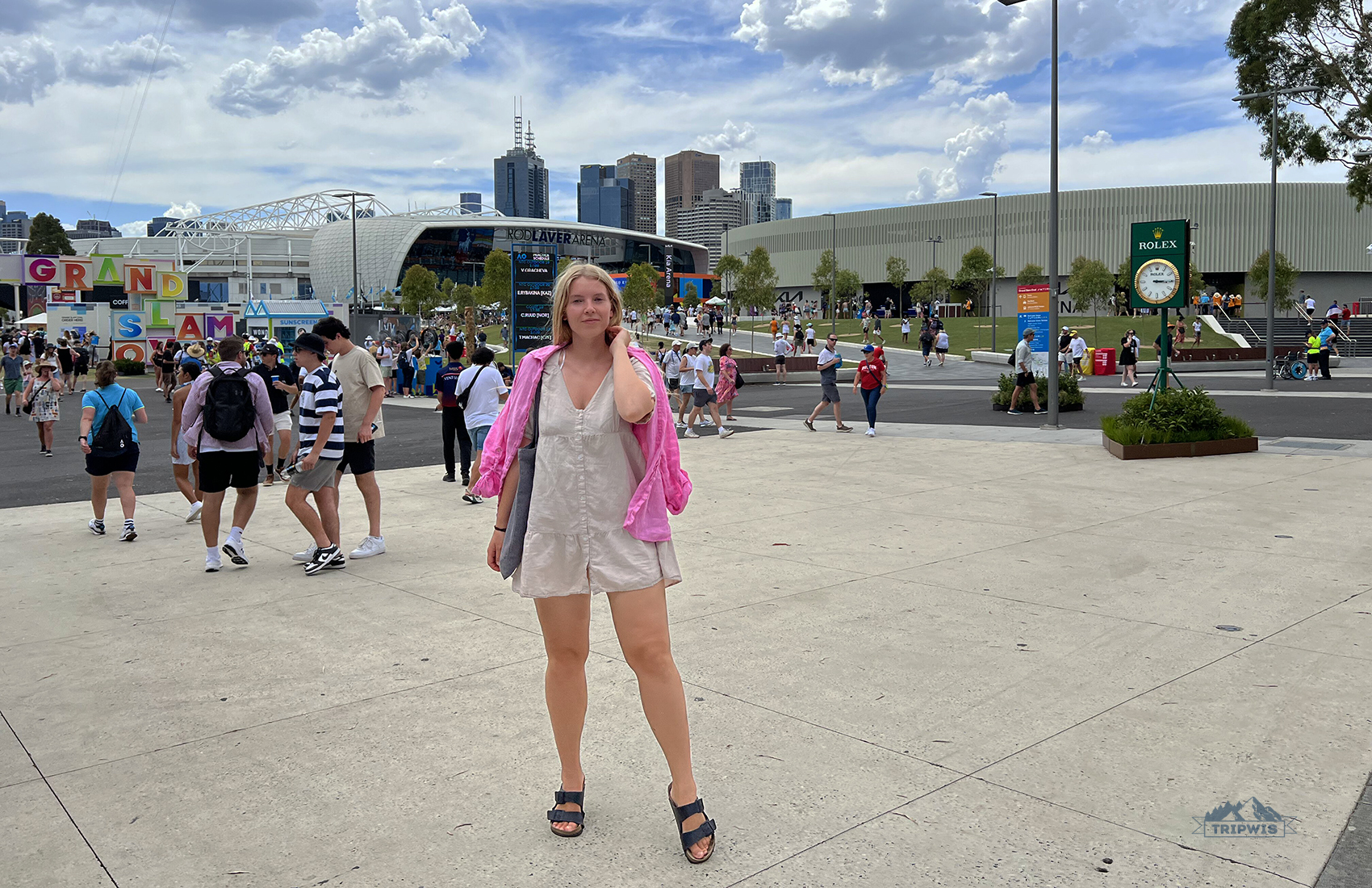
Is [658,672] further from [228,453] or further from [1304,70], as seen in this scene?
[1304,70]

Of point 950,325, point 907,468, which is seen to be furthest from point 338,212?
point 907,468

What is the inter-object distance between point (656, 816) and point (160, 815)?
1651 mm

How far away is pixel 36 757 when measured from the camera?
3.85 meters

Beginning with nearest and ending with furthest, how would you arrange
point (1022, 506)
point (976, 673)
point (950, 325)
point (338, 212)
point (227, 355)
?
point (976, 673), point (227, 355), point (1022, 506), point (950, 325), point (338, 212)

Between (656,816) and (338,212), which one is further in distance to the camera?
(338,212)

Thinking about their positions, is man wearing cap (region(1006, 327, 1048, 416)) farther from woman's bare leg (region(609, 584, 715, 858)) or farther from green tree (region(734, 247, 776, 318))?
→ green tree (region(734, 247, 776, 318))

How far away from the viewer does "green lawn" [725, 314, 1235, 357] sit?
50.0 meters

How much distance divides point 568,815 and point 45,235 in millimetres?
133390

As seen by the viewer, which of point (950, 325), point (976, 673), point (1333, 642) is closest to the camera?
point (976, 673)

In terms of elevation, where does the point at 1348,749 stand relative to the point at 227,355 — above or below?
below

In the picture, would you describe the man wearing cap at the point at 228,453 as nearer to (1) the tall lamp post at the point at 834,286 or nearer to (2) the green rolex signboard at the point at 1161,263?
(2) the green rolex signboard at the point at 1161,263

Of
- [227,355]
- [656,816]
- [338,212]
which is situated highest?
[338,212]

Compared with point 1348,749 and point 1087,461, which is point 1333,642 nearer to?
point 1348,749

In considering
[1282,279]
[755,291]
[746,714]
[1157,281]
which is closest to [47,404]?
[746,714]
